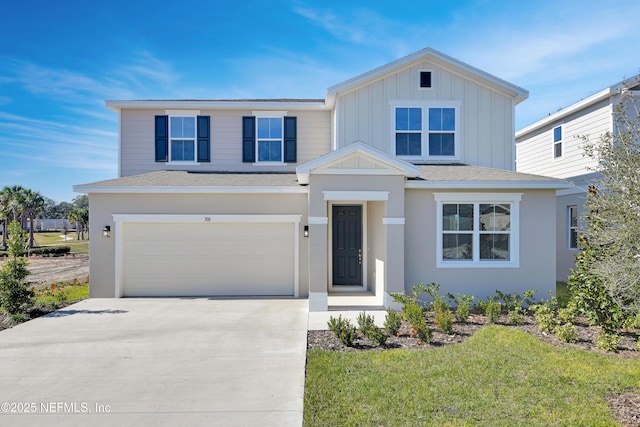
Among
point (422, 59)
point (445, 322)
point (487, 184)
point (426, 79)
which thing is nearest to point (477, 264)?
point (487, 184)

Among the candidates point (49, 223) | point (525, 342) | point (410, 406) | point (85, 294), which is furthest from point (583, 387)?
point (49, 223)

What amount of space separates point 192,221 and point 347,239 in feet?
14.6

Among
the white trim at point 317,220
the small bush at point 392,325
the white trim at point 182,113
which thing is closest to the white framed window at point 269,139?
the white trim at point 182,113

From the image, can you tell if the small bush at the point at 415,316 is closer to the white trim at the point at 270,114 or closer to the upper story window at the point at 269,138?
the upper story window at the point at 269,138

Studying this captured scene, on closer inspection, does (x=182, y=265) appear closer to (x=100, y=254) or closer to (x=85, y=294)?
(x=100, y=254)

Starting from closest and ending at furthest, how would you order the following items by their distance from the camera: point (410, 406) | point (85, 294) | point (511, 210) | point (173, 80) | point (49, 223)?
point (410, 406) → point (511, 210) → point (85, 294) → point (173, 80) → point (49, 223)

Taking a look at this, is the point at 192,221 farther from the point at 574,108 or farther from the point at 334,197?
the point at 574,108

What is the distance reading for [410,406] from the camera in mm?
4398

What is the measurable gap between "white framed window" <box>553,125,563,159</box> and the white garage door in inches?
431

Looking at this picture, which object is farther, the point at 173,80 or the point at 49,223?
the point at 49,223

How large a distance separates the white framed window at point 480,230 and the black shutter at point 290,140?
522cm

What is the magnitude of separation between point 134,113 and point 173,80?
3.28 m

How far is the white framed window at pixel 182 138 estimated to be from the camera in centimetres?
1297

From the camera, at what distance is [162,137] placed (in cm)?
1295
